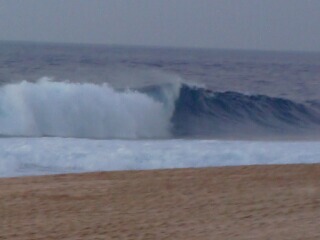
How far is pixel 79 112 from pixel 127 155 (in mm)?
9457

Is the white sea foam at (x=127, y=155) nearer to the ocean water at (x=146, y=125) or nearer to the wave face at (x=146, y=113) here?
the ocean water at (x=146, y=125)

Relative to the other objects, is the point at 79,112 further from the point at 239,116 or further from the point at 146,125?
the point at 239,116

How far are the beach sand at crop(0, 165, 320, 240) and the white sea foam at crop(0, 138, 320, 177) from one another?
249 centimetres

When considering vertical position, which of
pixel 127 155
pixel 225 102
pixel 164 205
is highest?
pixel 225 102

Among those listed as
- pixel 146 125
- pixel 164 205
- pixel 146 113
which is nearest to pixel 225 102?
pixel 146 113

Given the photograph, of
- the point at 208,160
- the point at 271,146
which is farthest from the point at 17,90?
the point at 208,160

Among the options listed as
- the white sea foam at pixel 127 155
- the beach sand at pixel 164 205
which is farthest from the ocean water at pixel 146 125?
the beach sand at pixel 164 205

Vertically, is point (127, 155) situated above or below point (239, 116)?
below

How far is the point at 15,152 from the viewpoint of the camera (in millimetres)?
14078

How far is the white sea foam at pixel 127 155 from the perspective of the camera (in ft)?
43.2

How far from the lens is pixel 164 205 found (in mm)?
8805

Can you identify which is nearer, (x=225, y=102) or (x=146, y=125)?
(x=146, y=125)

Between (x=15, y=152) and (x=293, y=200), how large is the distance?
6.03 metres

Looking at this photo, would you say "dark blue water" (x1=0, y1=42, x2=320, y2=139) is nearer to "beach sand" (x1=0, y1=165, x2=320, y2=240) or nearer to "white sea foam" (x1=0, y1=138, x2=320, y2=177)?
"white sea foam" (x1=0, y1=138, x2=320, y2=177)
